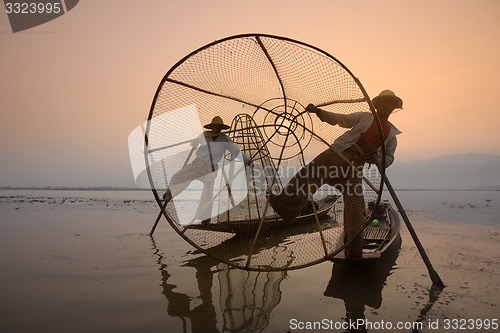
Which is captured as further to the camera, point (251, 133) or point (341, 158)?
point (251, 133)

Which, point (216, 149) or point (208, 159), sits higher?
point (216, 149)

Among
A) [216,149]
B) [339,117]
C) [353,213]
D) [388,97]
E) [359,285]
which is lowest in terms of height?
[359,285]

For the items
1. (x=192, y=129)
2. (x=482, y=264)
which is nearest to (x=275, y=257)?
(x=192, y=129)

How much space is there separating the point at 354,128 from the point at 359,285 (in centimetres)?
209

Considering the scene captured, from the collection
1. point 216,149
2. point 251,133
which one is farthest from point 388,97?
point 216,149

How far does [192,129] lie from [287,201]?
2069 millimetres

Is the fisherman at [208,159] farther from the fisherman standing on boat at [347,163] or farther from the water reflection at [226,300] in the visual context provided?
the fisherman standing on boat at [347,163]

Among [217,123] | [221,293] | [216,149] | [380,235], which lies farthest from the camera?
[380,235]

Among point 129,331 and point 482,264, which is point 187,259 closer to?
point 129,331

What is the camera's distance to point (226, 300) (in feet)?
11.3

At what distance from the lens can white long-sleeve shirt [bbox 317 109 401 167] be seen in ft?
12.7

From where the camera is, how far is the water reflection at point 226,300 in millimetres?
2859

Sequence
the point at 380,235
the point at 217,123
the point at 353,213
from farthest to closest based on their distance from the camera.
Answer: the point at 380,235 < the point at 217,123 < the point at 353,213

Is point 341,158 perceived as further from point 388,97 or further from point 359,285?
point 359,285
